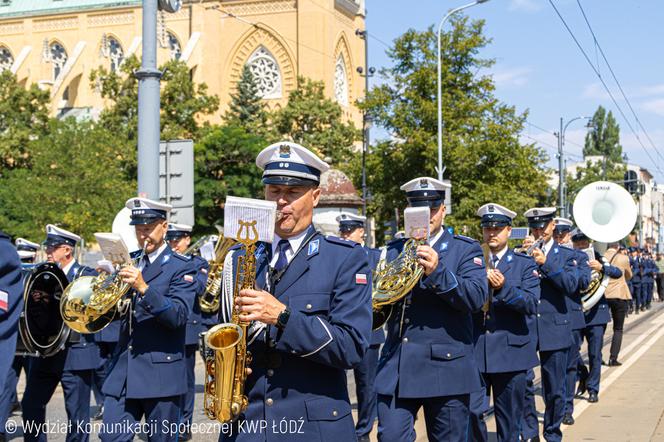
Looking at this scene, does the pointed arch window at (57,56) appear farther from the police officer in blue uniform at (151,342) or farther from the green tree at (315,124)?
the police officer in blue uniform at (151,342)

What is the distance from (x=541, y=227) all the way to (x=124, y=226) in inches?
213

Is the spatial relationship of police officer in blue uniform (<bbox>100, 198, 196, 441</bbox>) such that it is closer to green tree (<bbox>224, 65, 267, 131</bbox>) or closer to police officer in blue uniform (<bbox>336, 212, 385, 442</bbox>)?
police officer in blue uniform (<bbox>336, 212, 385, 442</bbox>)

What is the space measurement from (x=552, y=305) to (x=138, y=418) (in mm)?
4487

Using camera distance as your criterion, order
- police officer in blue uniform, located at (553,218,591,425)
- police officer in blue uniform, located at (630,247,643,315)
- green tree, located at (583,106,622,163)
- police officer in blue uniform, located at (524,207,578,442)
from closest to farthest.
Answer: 1. police officer in blue uniform, located at (524,207,578,442)
2. police officer in blue uniform, located at (553,218,591,425)
3. police officer in blue uniform, located at (630,247,643,315)
4. green tree, located at (583,106,622,163)

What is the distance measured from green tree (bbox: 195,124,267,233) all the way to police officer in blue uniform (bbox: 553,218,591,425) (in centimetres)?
3373

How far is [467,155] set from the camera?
1464 inches

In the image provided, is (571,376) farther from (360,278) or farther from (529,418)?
(360,278)

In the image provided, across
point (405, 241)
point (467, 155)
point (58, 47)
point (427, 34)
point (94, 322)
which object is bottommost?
point (94, 322)

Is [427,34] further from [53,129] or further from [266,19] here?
[266,19]

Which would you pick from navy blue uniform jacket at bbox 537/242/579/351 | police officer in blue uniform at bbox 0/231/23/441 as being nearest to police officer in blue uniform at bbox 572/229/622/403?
navy blue uniform jacket at bbox 537/242/579/351

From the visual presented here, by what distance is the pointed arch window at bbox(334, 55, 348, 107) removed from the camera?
7375 cm

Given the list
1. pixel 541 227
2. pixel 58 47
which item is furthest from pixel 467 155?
pixel 58 47

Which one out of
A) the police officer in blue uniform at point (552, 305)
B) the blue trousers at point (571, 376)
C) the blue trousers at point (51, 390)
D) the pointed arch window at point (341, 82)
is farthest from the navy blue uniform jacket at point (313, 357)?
the pointed arch window at point (341, 82)

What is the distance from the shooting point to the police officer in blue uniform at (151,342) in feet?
22.7
